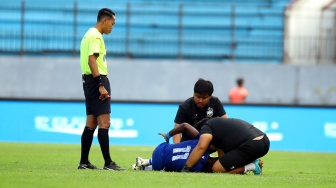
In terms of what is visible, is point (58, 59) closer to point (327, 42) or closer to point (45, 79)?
point (45, 79)

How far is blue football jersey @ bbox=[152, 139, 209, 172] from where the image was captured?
11.0m

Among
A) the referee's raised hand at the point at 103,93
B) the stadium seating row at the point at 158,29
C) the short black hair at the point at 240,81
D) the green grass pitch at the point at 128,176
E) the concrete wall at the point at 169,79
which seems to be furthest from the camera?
the stadium seating row at the point at 158,29

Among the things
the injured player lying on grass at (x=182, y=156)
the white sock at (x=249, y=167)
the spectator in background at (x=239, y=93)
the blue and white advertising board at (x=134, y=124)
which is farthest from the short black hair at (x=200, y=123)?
the spectator in background at (x=239, y=93)

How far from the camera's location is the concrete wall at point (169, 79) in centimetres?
2361

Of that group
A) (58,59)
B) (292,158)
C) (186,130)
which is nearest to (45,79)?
(58,59)

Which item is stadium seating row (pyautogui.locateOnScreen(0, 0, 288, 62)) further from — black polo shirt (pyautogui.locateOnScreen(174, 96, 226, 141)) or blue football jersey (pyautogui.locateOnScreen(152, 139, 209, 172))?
blue football jersey (pyautogui.locateOnScreen(152, 139, 209, 172))

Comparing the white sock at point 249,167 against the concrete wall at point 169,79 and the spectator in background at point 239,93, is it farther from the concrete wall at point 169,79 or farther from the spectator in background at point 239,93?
the concrete wall at point 169,79

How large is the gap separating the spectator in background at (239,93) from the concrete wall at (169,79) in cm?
115

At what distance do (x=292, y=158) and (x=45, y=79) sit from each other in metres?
9.43

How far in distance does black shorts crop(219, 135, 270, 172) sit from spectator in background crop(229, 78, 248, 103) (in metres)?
11.7

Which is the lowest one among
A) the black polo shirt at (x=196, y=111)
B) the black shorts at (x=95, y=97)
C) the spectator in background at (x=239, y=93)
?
the spectator in background at (x=239, y=93)

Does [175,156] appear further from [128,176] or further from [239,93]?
[239,93]

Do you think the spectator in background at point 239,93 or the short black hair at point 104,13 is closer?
the short black hair at point 104,13

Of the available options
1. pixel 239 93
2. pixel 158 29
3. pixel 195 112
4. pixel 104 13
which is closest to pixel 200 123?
pixel 195 112
